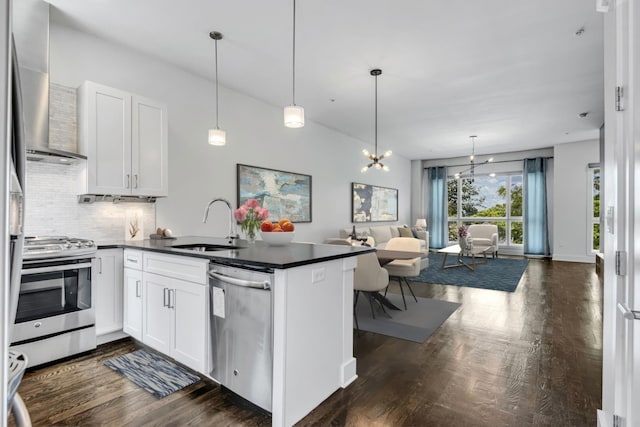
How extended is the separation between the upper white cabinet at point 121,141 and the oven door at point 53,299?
2.42 ft

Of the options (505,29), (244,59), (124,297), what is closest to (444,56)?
(505,29)

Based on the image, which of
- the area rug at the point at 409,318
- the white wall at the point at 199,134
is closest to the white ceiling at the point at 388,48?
the white wall at the point at 199,134

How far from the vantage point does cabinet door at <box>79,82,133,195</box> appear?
Answer: 9.59ft

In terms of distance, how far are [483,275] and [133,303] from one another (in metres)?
5.87

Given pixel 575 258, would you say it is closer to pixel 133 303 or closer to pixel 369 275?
pixel 369 275

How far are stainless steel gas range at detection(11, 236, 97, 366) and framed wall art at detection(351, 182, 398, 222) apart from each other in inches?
216

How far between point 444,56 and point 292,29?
1.75 meters

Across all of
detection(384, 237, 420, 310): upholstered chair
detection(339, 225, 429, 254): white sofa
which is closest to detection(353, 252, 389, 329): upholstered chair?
detection(384, 237, 420, 310): upholstered chair

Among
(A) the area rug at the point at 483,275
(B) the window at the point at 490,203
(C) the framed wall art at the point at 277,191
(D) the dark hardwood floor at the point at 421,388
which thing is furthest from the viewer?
(B) the window at the point at 490,203

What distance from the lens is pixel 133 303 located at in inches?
110

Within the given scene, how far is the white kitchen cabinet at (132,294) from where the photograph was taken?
2.74 metres

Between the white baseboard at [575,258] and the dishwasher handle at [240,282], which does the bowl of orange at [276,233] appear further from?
the white baseboard at [575,258]

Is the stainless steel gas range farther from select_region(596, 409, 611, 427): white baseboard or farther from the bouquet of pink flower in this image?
select_region(596, 409, 611, 427): white baseboard

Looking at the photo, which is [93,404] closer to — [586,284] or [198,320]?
→ [198,320]
